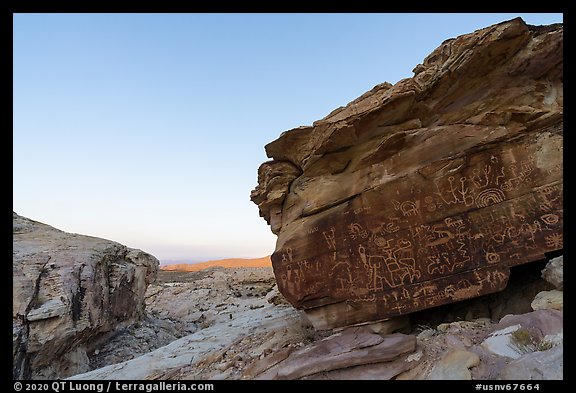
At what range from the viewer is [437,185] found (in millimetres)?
7582

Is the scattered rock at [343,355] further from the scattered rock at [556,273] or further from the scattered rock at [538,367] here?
the scattered rock at [556,273]

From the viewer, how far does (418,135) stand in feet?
26.1

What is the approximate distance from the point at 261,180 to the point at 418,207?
222 inches

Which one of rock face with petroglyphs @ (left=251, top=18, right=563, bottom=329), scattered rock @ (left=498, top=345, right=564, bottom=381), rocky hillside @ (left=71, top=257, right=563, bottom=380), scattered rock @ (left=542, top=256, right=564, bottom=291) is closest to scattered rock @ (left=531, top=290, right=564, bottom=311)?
rocky hillside @ (left=71, top=257, right=563, bottom=380)

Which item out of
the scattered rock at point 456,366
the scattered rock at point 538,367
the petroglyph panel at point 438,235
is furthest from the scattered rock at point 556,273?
the scattered rock at point 456,366

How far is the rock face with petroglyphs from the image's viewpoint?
276 inches

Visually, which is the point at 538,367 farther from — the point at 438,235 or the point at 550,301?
the point at 438,235

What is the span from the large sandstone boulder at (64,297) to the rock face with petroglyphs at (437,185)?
8.25 m

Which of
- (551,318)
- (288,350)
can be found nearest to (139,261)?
(288,350)

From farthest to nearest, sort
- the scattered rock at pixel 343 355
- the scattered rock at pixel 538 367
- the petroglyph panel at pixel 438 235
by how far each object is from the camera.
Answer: the petroglyph panel at pixel 438 235 < the scattered rock at pixel 343 355 < the scattered rock at pixel 538 367

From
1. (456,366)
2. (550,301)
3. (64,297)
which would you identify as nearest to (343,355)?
(456,366)

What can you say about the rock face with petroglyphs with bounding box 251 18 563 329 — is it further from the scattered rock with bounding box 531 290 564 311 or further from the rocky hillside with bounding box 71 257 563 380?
the rocky hillside with bounding box 71 257 563 380

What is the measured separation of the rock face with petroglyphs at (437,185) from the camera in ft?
23.0

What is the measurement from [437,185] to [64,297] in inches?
511
